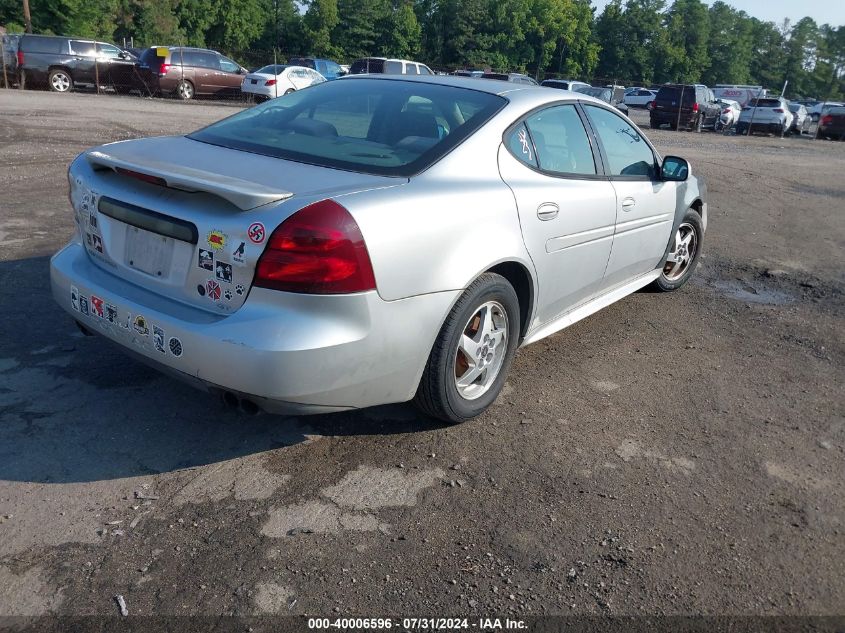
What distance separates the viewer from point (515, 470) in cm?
333

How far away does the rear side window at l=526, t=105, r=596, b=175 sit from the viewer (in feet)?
13.0

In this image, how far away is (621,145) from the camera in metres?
4.78

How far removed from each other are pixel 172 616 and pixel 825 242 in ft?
28.0

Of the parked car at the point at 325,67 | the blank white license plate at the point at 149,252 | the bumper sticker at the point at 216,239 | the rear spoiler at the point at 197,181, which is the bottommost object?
the blank white license plate at the point at 149,252

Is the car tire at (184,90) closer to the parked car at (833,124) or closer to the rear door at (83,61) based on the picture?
the rear door at (83,61)

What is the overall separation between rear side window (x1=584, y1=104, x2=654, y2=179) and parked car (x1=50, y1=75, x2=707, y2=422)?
4.6 inches

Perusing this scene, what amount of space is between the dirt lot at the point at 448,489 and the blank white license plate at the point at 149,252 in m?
0.80

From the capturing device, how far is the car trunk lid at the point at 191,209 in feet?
9.24

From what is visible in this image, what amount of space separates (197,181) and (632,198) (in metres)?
2.81

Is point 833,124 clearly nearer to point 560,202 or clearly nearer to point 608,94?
point 608,94

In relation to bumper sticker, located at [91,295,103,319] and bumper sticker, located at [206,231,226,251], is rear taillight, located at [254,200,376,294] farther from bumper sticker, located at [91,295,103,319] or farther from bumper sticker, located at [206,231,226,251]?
bumper sticker, located at [91,295,103,319]

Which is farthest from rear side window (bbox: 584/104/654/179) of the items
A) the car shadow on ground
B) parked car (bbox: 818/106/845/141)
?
parked car (bbox: 818/106/845/141)

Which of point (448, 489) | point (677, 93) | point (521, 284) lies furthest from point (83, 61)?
point (448, 489)

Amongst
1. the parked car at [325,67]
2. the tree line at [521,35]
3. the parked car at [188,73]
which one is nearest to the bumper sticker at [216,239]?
the parked car at [188,73]
